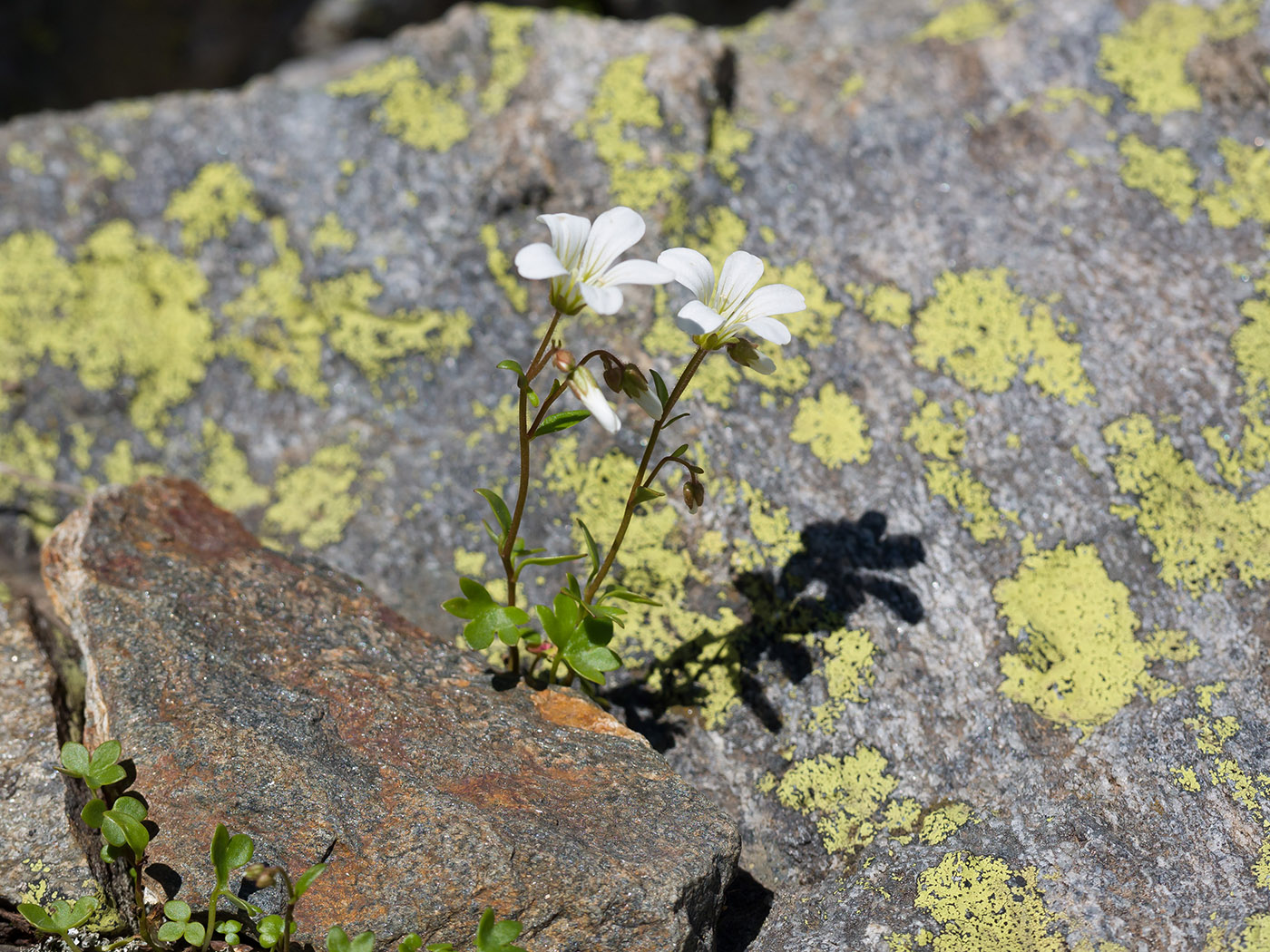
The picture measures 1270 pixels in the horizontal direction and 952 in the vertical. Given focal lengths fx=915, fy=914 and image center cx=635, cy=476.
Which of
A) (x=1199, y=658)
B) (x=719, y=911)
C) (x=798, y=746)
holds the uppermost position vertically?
(x=1199, y=658)

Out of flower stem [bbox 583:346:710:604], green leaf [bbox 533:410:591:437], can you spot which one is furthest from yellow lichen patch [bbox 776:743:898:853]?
green leaf [bbox 533:410:591:437]

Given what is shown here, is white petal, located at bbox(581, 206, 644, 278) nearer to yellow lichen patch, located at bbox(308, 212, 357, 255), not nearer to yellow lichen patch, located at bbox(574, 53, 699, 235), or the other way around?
yellow lichen patch, located at bbox(574, 53, 699, 235)

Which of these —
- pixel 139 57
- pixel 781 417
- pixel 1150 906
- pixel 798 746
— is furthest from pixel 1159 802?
pixel 139 57

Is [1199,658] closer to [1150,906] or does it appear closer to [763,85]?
[1150,906]

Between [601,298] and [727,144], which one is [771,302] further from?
[727,144]

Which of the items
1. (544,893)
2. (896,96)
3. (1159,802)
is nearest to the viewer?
(544,893)
